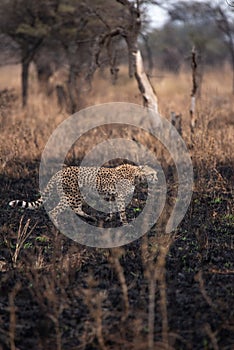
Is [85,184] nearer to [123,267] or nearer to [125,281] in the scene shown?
[123,267]

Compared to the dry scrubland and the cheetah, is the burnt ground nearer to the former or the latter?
the dry scrubland

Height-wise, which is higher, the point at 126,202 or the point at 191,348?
the point at 191,348

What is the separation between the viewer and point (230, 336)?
13.8 feet

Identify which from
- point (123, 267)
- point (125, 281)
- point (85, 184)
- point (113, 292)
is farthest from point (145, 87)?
point (113, 292)

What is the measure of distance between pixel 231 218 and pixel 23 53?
10.1 meters

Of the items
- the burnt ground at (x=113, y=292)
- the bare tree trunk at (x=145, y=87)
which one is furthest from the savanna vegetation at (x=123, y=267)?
the bare tree trunk at (x=145, y=87)

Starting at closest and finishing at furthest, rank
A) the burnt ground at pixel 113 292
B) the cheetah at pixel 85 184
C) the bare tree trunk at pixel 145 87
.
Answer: the burnt ground at pixel 113 292, the cheetah at pixel 85 184, the bare tree trunk at pixel 145 87

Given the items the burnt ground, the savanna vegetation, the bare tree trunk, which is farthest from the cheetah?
the bare tree trunk

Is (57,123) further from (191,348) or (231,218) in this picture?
(191,348)

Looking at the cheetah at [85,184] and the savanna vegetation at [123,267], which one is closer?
the savanna vegetation at [123,267]

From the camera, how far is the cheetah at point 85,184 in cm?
732

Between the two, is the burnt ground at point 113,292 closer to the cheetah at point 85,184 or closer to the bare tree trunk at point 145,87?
the cheetah at point 85,184

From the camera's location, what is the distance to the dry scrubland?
4.17 metres

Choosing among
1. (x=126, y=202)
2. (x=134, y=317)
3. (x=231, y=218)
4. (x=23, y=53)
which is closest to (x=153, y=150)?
(x=126, y=202)
